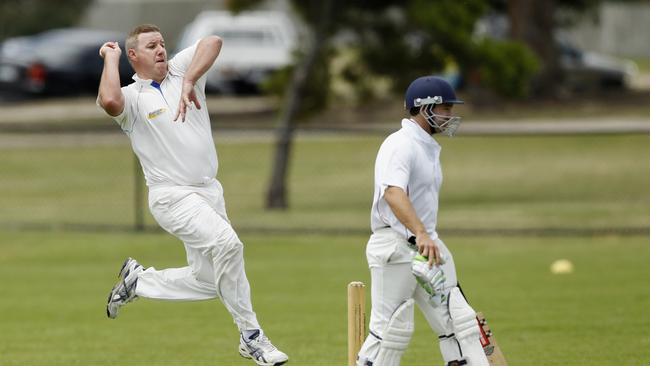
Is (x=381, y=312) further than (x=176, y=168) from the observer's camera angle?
No

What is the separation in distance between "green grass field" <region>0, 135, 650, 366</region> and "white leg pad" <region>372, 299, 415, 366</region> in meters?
2.33

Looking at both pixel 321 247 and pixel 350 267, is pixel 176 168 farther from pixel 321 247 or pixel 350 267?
pixel 321 247

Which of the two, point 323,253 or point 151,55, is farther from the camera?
point 323,253

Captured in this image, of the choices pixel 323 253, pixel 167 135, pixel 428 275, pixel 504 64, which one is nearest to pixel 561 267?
pixel 323 253

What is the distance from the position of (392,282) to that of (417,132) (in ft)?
2.86

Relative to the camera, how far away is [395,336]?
25.5 feet

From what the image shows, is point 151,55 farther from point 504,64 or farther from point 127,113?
point 504,64

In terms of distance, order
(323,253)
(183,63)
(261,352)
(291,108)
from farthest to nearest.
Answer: (291,108) < (323,253) < (183,63) < (261,352)

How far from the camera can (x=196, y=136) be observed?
877 centimetres

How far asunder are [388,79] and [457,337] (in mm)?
15719

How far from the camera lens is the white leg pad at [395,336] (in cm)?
776

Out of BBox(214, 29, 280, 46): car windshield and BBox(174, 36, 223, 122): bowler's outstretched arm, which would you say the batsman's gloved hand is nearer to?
BBox(174, 36, 223, 122): bowler's outstretched arm

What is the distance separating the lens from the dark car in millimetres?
36469

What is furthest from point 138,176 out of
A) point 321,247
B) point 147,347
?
point 147,347
